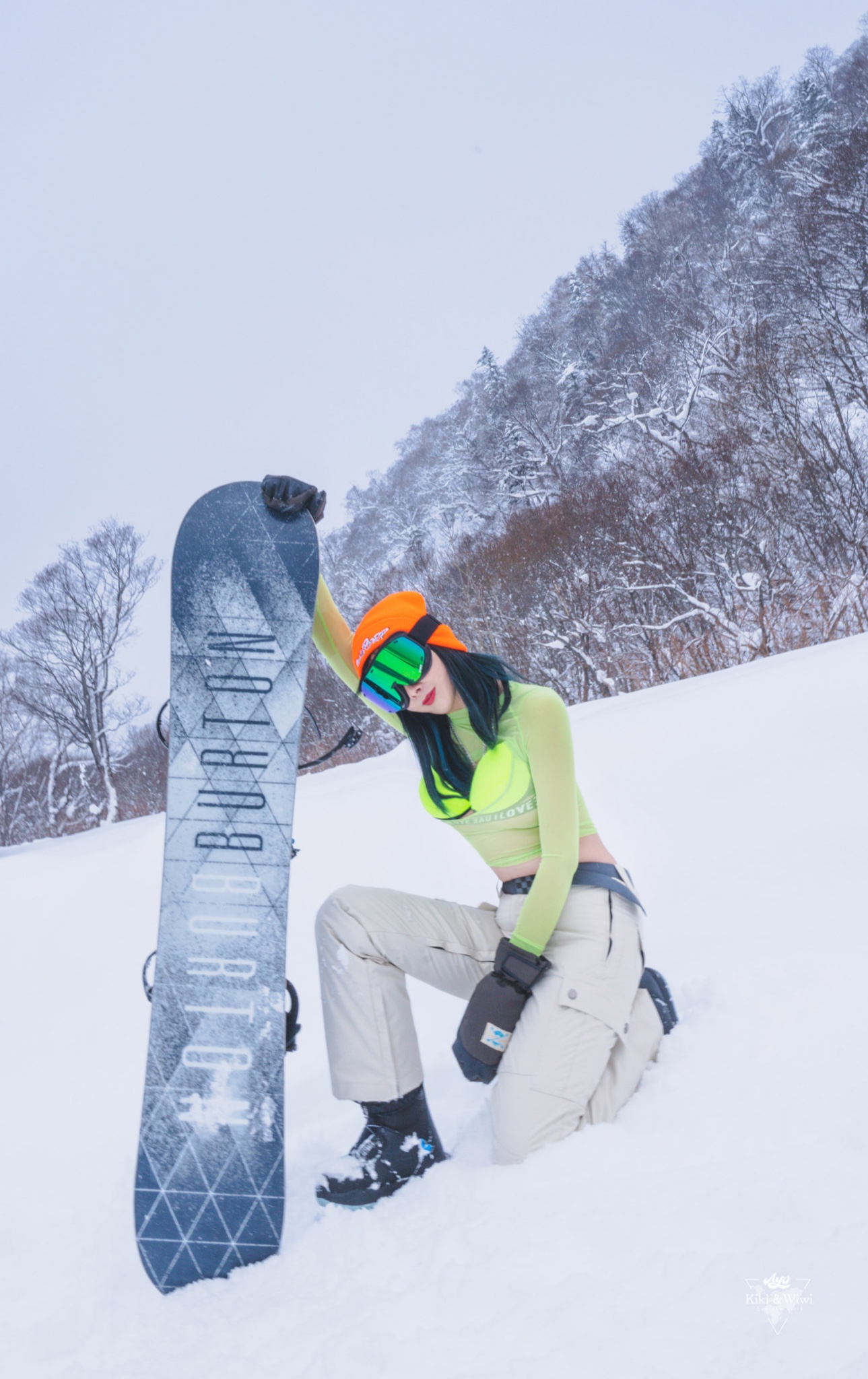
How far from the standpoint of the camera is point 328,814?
3623 mm

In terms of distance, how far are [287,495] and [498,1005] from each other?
1228 millimetres

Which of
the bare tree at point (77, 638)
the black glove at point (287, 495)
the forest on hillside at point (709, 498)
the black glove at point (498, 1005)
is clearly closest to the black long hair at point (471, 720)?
the black glove at point (498, 1005)

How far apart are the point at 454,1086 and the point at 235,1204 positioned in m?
0.65

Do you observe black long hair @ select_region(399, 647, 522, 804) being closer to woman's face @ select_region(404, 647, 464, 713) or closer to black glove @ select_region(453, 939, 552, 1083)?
woman's face @ select_region(404, 647, 464, 713)

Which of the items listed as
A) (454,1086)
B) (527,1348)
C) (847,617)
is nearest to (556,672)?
(847,617)

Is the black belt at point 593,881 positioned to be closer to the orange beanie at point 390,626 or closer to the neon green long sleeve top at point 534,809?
the neon green long sleeve top at point 534,809

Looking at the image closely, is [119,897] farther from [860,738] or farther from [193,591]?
[860,738]

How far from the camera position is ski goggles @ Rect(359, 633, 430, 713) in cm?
152

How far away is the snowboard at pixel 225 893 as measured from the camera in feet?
4.50

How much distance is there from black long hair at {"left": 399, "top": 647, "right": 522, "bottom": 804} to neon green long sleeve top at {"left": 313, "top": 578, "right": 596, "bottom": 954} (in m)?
0.02

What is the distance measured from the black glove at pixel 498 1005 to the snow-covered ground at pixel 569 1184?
19cm

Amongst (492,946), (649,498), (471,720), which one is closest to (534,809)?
(471,720)

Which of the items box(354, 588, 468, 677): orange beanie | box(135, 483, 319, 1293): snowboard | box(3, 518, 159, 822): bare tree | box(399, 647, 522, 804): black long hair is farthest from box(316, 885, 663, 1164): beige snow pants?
box(3, 518, 159, 822): bare tree

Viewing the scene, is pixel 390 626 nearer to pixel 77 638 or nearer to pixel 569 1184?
pixel 569 1184
